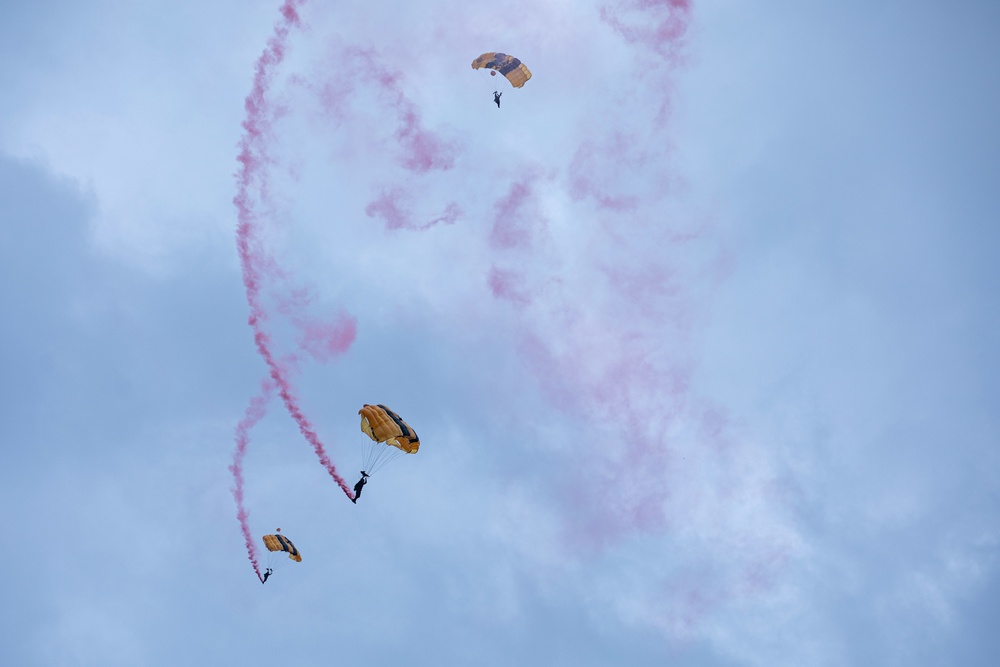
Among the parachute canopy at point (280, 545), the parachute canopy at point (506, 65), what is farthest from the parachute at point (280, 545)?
the parachute canopy at point (506, 65)

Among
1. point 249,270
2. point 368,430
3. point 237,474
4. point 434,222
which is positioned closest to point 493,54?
point 434,222

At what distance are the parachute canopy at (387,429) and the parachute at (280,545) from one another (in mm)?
10187

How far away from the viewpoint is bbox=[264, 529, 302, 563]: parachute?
68812 mm

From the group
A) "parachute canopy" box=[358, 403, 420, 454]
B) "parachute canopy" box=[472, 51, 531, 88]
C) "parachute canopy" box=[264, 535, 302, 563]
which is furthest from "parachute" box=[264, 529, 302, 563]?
"parachute canopy" box=[472, 51, 531, 88]

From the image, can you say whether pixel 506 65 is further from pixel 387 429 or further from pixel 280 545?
pixel 280 545

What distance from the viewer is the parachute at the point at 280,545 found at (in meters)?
68.8

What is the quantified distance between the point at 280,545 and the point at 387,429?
37.6 feet

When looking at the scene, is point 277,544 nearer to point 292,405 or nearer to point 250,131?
point 292,405

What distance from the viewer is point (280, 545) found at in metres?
68.9

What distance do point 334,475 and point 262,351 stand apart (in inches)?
329

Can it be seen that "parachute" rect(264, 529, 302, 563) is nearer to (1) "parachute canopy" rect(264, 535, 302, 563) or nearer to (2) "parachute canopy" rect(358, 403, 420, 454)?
(1) "parachute canopy" rect(264, 535, 302, 563)

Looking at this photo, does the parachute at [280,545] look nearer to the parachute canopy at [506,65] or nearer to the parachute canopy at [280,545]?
the parachute canopy at [280,545]

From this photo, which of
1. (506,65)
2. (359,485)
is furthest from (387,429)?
(506,65)

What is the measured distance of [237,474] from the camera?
72.5 meters
